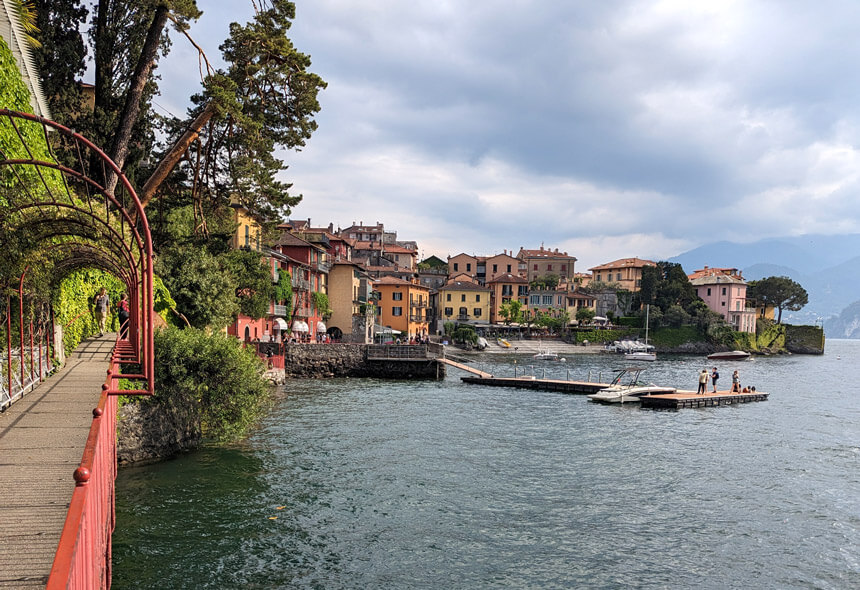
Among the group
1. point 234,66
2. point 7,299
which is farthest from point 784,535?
point 234,66

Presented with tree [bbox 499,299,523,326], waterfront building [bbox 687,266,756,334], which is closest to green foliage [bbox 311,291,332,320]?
tree [bbox 499,299,523,326]

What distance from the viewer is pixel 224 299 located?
36344 mm

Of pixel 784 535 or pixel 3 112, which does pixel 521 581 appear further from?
pixel 3 112

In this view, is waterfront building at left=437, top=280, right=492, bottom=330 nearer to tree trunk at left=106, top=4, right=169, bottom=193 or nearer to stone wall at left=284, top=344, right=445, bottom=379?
stone wall at left=284, top=344, right=445, bottom=379

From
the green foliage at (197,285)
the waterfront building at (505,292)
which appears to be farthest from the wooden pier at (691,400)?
the waterfront building at (505,292)

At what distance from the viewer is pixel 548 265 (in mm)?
142125

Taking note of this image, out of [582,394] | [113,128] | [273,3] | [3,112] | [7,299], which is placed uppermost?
[273,3]

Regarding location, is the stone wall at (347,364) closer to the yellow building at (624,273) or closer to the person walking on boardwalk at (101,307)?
the person walking on boardwalk at (101,307)

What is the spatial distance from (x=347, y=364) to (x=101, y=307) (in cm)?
3105

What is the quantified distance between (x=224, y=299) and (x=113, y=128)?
1253cm

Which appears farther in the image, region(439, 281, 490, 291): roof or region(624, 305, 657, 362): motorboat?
region(439, 281, 490, 291): roof

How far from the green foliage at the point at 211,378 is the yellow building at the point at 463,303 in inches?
3699

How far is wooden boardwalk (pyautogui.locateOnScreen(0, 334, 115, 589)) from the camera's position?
19.9 feet

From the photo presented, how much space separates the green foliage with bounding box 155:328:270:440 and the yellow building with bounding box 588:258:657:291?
128391 millimetres
